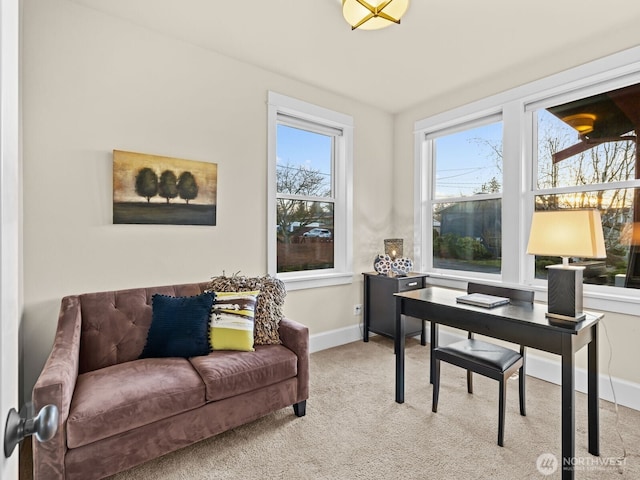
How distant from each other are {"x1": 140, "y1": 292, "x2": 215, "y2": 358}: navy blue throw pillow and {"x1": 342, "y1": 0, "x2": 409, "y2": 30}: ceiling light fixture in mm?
2041

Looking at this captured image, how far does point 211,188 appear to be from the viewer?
280 cm

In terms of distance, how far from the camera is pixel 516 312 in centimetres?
199

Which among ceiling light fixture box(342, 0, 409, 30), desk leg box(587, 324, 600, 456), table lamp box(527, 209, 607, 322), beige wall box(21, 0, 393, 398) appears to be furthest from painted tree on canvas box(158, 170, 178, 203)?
desk leg box(587, 324, 600, 456)

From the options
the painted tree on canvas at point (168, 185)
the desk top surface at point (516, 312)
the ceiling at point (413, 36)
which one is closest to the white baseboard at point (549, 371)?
the desk top surface at point (516, 312)

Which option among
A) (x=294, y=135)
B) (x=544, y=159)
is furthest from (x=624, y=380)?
(x=294, y=135)

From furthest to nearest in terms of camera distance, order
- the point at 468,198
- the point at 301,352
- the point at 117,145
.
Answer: the point at 468,198 → the point at 117,145 → the point at 301,352

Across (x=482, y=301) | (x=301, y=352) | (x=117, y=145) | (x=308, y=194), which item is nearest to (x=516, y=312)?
(x=482, y=301)

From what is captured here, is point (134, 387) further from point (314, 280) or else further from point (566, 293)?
point (566, 293)

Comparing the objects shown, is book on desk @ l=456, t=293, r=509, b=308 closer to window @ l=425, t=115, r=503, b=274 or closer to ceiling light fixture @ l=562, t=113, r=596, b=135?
window @ l=425, t=115, r=503, b=274

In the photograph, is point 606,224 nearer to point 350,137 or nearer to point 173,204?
point 350,137

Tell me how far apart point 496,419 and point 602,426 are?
2.16ft

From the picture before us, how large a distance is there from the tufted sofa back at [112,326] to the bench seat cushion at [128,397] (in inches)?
5.2

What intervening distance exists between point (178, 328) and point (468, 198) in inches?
118

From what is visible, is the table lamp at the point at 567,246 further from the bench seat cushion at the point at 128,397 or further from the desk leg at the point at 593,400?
the bench seat cushion at the point at 128,397
